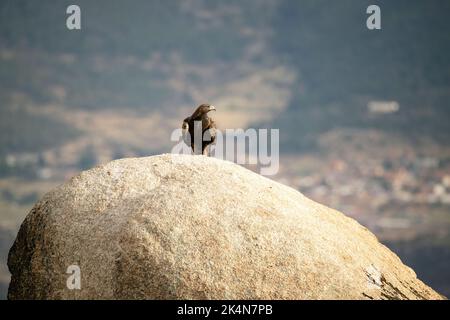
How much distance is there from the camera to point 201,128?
14.0 meters

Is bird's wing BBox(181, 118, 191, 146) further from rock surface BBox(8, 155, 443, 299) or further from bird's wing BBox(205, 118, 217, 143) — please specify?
rock surface BBox(8, 155, 443, 299)

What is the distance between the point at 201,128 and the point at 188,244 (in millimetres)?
4081

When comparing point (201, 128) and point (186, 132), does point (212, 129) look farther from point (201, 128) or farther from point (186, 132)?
point (186, 132)

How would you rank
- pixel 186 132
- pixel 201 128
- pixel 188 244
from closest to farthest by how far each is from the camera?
pixel 188 244 → pixel 201 128 → pixel 186 132

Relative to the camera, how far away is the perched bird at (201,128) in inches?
551

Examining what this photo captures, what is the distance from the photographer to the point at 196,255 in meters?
10.5

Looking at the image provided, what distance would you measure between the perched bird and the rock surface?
1.51m

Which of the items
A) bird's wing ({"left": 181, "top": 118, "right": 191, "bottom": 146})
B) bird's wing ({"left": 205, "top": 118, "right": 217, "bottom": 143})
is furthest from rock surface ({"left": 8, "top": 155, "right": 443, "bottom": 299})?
bird's wing ({"left": 181, "top": 118, "right": 191, "bottom": 146})

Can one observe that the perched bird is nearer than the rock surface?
No

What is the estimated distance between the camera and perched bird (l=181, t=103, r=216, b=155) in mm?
13984

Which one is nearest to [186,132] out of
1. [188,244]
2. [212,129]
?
[212,129]

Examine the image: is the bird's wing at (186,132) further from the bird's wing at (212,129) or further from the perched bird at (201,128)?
the bird's wing at (212,129)

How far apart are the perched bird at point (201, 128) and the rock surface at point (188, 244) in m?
1.51
